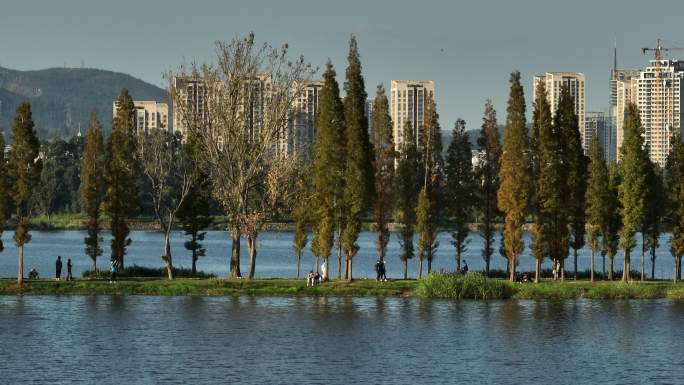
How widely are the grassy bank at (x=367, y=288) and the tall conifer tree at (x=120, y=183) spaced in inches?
248

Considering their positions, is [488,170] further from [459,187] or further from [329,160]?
[329,160]

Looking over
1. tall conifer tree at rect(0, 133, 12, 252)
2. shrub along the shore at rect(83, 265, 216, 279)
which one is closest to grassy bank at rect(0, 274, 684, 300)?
shrub along the shore at rect(83, 265, 216, 279)

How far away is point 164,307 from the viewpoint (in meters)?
78.4

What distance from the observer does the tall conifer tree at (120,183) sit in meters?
92.3

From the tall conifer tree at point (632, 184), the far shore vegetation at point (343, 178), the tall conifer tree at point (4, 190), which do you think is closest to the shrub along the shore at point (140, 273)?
the far shore vegetation at point (343, 178)

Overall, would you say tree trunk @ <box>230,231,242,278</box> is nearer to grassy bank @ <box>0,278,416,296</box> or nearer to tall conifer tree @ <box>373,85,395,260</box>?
grassy bank @ <box>0,278,416,296</box>

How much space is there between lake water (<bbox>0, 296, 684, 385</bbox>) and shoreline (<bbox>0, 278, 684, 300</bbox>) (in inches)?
44.2

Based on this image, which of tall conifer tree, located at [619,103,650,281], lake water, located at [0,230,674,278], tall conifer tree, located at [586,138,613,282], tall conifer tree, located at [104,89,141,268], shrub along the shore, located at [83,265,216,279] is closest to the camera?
shrub along the shore, located at [83,265,216,279]

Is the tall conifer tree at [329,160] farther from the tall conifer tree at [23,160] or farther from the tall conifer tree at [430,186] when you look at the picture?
the tall conifer tree at [23,160]

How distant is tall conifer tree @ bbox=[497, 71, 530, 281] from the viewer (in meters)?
90.4

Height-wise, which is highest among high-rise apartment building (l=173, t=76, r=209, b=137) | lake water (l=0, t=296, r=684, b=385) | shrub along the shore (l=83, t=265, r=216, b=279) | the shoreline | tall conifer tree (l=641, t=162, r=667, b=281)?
high-rise apartment building (l=173, t=76, r=209, b=137)

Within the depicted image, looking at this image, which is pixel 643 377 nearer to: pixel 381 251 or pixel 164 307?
pixel 164 307

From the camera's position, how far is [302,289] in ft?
279

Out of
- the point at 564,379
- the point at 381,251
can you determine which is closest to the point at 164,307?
the point at 381,251
